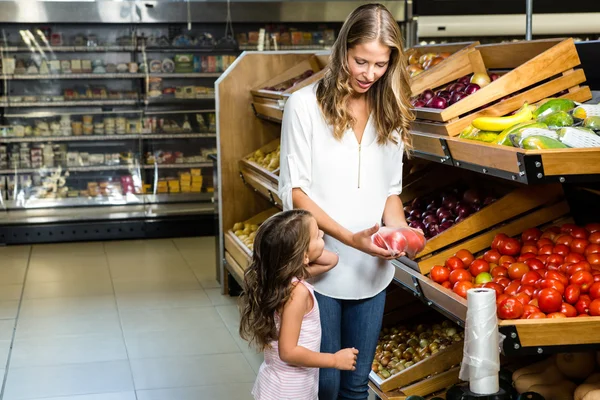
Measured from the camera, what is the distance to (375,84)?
2578 mm

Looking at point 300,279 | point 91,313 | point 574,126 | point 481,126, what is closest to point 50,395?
point 91,313

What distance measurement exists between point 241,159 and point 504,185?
277 centimetres

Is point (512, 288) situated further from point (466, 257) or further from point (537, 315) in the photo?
point (466, 257)

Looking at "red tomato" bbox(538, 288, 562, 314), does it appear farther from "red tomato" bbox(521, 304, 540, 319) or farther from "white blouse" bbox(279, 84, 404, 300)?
"white blouse" bbox(279, 84, 404, 300)

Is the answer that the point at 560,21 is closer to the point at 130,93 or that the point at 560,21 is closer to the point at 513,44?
the point at 130,93

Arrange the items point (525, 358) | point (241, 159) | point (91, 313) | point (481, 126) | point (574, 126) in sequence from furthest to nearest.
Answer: point (241, 159) → point (91, 313) → point (525, 358) → point (481, 126) → point (574, 126)

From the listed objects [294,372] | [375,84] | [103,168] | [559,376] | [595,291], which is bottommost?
[103,168]

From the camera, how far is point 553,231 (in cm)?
321

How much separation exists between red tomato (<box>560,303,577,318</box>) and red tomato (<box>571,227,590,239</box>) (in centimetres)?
50

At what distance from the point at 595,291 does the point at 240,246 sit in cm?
329

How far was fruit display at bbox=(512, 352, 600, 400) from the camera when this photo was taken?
3.00 m

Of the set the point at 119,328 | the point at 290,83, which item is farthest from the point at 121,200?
the point at 119,328

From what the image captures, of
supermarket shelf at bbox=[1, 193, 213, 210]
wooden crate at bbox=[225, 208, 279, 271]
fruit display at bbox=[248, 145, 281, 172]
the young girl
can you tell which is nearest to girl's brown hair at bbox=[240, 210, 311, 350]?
the young girl

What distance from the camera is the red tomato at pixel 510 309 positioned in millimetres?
2561
